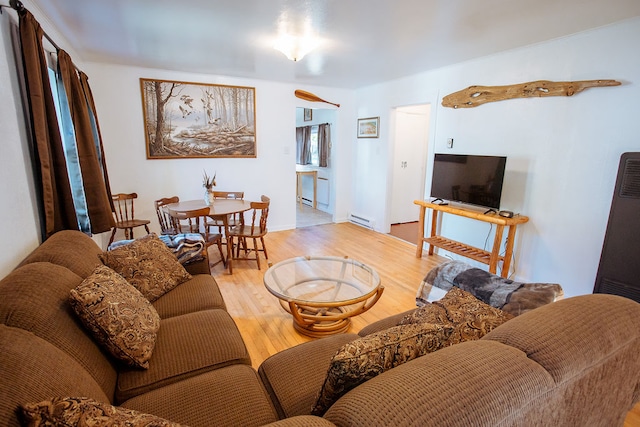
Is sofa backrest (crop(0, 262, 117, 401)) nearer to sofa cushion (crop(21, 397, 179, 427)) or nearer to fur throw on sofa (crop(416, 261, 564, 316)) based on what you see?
sofa cushion (crop(21, 397, 179, 427))

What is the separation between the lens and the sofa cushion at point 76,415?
713mm

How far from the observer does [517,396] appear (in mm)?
777

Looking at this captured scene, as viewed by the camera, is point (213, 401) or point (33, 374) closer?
point (33, 374)

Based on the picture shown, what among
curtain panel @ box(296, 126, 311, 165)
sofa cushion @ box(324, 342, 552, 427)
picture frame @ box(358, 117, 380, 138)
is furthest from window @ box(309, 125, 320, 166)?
sofa cushion @ box(324, 342, 552, 427)

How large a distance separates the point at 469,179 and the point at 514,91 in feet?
3.15

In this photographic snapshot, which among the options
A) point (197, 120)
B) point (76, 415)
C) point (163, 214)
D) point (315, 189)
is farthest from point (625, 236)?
point (315, 189)

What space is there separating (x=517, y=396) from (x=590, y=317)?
50cm

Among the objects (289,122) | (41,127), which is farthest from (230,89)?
(41,127)

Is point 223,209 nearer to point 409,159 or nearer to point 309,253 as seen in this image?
point 309,253

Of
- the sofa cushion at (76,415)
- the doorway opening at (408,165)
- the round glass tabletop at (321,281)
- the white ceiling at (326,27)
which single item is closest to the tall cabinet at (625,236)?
the white ceiling at (326,27)

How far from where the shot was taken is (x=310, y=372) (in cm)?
133

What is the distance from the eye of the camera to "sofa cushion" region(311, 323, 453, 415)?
865 millimetres

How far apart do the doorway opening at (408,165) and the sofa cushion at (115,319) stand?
4.20 meters

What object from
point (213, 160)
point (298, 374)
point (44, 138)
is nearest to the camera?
point (298, 374)
